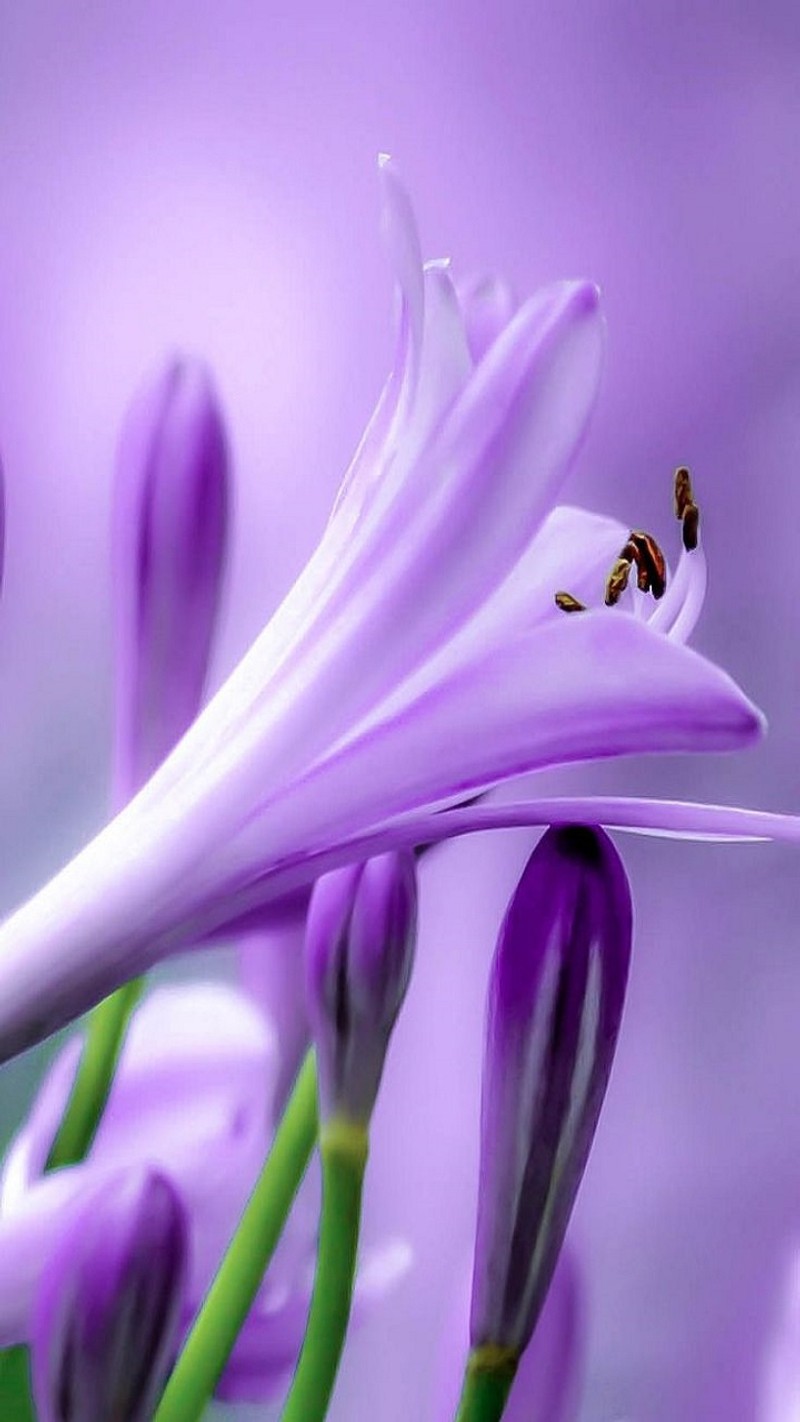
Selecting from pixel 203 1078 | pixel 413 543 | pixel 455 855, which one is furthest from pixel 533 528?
pixel 455 855

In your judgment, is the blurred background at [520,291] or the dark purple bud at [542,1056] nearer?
the dark purple bud at [542,1056]

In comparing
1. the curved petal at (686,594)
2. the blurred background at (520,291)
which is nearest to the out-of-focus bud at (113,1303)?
the curved petal at (686,594)

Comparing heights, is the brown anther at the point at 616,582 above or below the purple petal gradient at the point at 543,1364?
above

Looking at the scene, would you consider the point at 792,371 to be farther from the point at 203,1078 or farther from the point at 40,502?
the point at 203,1078

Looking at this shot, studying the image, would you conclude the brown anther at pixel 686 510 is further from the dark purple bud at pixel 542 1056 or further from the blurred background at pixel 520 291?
the blurred background at pixel 520 291

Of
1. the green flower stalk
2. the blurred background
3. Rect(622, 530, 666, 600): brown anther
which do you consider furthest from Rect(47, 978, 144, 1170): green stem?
the blurred background

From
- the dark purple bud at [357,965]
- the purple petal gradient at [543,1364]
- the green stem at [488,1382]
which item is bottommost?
the purple petal gradient at [543,1364]

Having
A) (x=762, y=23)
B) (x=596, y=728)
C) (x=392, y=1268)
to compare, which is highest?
(x=762, y=23)

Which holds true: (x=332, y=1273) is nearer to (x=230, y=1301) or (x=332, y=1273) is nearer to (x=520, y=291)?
(x=230, y=1301)
